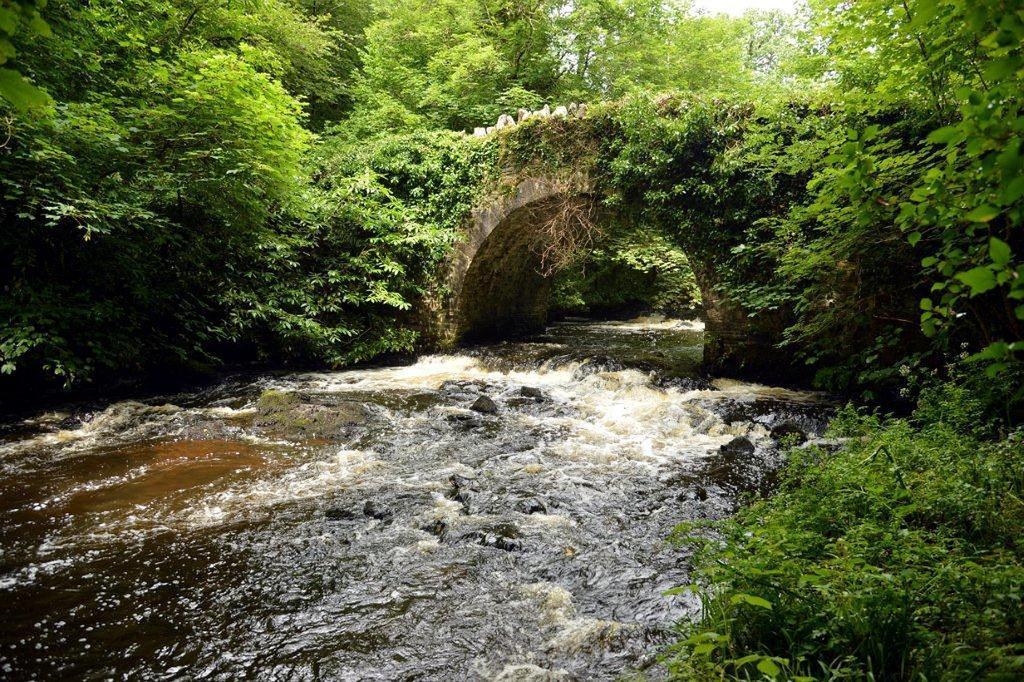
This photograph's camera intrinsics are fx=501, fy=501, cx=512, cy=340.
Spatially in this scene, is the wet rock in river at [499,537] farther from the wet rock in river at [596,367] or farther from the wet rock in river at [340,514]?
the wet rock in river at [596,367]

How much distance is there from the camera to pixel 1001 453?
9.76 feet

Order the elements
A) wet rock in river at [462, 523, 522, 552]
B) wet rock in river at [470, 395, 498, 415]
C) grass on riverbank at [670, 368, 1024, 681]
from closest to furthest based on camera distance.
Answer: grass on riverbank at [670, 368, 1024, 681] → wet rock in river at [462, 523, 522, 552] → wet rock in river at [470, 395, 498, 415]

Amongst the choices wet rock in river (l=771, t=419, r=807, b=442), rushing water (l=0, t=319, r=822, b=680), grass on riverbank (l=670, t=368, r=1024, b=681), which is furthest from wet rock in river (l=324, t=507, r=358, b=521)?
wet rock in river (l=771, t=419, r=807, b=442)

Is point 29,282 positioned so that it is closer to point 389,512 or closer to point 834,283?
point 389,512

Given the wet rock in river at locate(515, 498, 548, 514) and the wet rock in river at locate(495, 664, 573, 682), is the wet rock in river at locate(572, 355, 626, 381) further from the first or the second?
the wet rock in river at locate(495, 664, 573, 682)

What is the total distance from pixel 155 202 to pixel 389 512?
606cm

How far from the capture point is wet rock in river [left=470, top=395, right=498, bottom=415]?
6971mm

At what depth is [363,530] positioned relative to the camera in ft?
12.2

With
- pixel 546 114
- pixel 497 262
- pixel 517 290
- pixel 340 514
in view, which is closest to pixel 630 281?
pixel 517 290

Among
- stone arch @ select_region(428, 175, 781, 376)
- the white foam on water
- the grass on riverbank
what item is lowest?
the white foam on water

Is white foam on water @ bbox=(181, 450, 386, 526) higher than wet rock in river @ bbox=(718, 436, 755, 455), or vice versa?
wet rock in river @ bbox=(718, 436, 755, 455)

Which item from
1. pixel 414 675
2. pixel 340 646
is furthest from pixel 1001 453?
pixel 340 646

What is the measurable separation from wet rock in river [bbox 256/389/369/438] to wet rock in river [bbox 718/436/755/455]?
4.33m

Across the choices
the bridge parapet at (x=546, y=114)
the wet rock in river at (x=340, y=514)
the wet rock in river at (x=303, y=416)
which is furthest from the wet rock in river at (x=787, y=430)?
the bridge parapet at (x=546, y=114)
